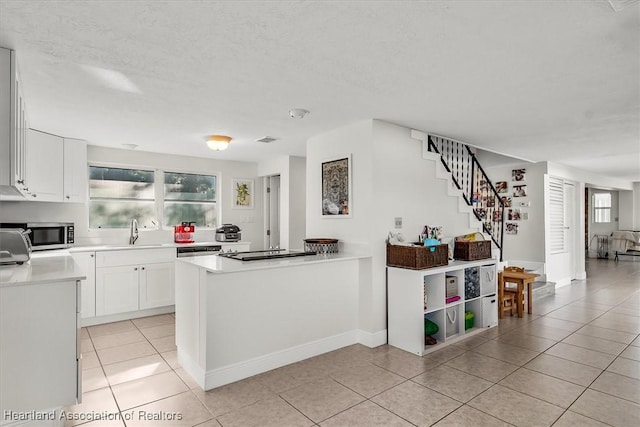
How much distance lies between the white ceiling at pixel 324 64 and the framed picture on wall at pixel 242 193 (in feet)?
7.07

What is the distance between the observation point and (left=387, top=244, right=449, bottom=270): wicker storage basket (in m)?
3.50

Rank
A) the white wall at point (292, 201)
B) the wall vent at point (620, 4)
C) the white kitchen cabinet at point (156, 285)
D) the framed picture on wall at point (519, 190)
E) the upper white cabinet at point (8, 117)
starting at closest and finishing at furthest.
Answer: the wall vent at point (620, 4) → the upper white cabinet at point (8, 117) → the white kitchen cabinet at point (156, 285) → the white wall at point (292, 201) → the framed picture on wall at point (519, 190)

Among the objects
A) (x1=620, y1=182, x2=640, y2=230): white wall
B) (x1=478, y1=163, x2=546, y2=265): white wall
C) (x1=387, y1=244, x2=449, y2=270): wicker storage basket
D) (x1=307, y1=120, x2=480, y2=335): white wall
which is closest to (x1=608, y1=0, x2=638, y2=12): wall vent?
(x1=307, y1=120, x2=480, y2=335): white wall

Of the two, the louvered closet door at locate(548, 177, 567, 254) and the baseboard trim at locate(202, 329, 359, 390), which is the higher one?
the louvered closet door at locate(548, 177, 567, 254)

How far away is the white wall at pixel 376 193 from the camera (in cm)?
369

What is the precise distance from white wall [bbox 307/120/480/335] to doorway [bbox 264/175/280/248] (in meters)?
2.32

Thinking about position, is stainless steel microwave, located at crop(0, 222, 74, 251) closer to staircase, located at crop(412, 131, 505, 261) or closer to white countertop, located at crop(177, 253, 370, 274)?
white countertop, located at crop(177, 253, 370, 274)

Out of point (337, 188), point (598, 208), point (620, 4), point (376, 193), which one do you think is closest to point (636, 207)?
point (598, 208)

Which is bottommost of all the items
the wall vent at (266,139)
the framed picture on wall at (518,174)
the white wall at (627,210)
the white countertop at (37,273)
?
the white countertop at (37,273)

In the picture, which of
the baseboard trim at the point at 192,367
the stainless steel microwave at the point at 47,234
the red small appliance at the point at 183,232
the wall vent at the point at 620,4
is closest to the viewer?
the wall vent at the point at 620,4

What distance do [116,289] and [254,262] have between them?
2.49m

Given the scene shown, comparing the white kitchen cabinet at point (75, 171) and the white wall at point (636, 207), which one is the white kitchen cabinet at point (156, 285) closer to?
the white kitchen cabinet at point (75, 171)

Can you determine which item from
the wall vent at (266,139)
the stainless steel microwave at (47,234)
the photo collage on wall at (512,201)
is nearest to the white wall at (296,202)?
the wall vent at (266,139)

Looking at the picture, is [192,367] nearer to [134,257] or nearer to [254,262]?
[254,262]
